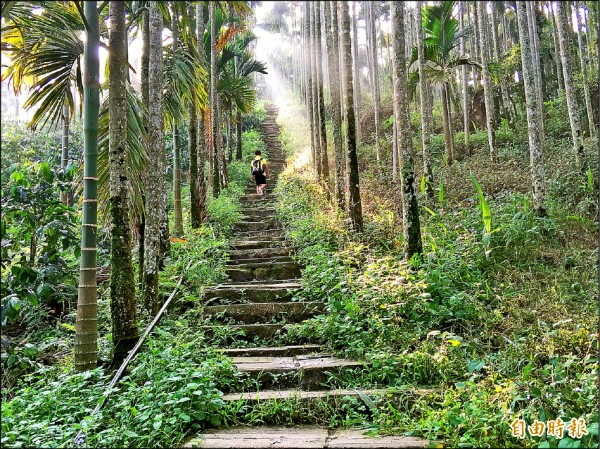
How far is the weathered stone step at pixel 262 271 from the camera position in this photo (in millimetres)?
6867

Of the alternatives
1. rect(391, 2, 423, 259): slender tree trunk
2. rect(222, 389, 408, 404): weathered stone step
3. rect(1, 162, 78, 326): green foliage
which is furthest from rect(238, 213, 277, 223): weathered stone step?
rect(222, 389, 408, 404): weathered stone step

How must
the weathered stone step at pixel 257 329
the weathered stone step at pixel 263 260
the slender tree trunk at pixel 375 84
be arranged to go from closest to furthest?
the weathered stone step at pixel 257 329
the weathered stone step at pixel 263 260
the slender tree trunk at pixel 375 84

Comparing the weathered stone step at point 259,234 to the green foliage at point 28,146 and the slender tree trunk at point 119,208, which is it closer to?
the green foliage at point 28,146

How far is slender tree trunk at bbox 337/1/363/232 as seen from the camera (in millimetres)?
6707

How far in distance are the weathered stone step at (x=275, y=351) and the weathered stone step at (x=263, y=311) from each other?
743 millimetres

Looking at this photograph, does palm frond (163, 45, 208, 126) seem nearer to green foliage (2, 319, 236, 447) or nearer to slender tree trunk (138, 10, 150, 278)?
slender tree trunk (138, 10, 150, 278)

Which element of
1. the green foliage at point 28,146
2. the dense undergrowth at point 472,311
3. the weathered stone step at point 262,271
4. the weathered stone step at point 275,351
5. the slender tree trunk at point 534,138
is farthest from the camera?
the green foliage at point 28,146

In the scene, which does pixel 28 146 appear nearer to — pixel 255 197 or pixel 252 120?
pixel 255 197

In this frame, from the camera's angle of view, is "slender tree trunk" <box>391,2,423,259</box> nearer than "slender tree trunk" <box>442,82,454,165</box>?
Yes

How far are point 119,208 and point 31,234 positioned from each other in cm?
91

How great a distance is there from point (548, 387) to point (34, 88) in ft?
16.7

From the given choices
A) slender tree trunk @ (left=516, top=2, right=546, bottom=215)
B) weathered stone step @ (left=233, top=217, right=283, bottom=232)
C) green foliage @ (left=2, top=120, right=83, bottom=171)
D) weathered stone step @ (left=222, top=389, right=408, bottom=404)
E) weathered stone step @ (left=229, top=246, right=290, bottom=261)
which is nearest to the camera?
weathered stone step @ (left=222, top=389, right=408, bottom=404)

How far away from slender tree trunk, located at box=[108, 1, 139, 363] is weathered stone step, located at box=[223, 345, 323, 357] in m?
1.06

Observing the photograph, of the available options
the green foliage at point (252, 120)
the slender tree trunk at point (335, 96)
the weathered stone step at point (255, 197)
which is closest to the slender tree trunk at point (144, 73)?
the slender tree trunk at point (335, 96)
